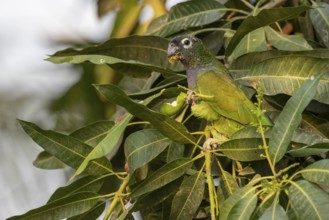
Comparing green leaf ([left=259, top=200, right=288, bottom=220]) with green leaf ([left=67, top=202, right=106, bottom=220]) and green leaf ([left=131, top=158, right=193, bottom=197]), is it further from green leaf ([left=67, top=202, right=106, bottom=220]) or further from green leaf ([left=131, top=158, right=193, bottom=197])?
green leaf ([left=67, top=202, right=106, bottom=220])

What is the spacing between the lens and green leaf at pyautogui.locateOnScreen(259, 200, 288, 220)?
3.86 ft

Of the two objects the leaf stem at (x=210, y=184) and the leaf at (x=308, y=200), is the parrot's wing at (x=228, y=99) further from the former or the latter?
the leaf at (x=308, y=200)

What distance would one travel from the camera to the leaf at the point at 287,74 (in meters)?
1.46

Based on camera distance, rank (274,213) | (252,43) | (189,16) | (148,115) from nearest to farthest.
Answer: (274,213)
(148,115)
(252,43)
(189,16)

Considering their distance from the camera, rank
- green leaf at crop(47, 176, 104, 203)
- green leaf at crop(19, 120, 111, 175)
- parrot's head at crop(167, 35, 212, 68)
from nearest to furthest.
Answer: green leaf at crop(19, 120, 111, 175)
green leaf at crop(47, 176, 104, 203)
parrot's head at crop(167, 35, 212, 68)

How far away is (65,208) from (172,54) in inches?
18.6

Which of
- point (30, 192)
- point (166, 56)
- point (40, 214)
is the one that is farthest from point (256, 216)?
point (30, 192)

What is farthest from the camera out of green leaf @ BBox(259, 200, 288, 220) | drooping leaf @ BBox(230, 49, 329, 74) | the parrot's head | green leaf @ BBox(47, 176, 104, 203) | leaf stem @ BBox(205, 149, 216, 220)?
the parrot's head

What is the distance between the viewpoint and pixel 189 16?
6.00 feet

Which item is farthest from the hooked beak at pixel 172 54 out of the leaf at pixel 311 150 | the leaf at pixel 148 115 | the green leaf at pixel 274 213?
the green leaf at pixel 274 213

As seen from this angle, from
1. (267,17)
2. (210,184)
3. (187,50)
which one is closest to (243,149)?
(210,184)

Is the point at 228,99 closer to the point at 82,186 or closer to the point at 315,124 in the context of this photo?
the point at 315,124

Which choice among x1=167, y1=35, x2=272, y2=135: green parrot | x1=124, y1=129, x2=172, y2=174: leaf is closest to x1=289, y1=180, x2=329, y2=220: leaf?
x1=167, y1=35, x2=272, y2=135: green parrot

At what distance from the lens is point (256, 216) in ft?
4.16
